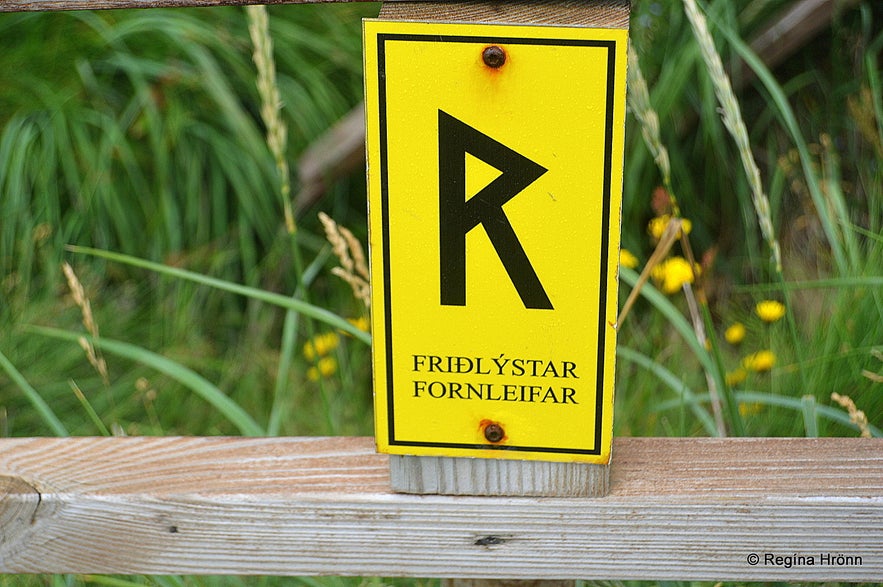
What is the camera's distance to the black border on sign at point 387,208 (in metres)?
0.80

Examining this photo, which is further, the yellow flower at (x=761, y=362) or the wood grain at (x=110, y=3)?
the yellow flower at (x=761, y=362)

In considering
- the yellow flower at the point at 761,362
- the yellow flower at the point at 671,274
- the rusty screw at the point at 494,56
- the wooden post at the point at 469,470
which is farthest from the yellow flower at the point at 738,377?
the rusty screw at the point at 494,56

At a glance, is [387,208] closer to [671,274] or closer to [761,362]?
[761,362]

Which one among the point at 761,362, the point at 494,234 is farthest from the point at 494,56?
the point at 761,362

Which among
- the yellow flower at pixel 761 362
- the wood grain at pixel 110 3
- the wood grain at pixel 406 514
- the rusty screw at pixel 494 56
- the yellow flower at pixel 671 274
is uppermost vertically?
the wood grain at pixel 110 3

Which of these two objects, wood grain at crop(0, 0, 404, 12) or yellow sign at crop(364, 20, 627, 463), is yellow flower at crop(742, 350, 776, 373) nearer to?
yellow sign at crop(364, 20, 627, 463)

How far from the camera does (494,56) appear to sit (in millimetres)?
806

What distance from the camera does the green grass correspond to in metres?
2.25

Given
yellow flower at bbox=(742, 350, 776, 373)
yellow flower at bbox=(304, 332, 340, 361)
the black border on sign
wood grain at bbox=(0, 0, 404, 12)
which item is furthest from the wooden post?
yellow flower at bbox=(304, 332, 340, 361)

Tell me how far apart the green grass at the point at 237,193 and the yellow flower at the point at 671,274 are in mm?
71

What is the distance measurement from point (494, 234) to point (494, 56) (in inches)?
6.1

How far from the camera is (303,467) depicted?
1.07m

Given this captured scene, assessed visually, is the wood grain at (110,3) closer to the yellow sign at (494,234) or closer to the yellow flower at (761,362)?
the yellow sign at (494,234)

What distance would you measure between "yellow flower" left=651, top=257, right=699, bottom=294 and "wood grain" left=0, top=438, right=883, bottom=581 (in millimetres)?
959
